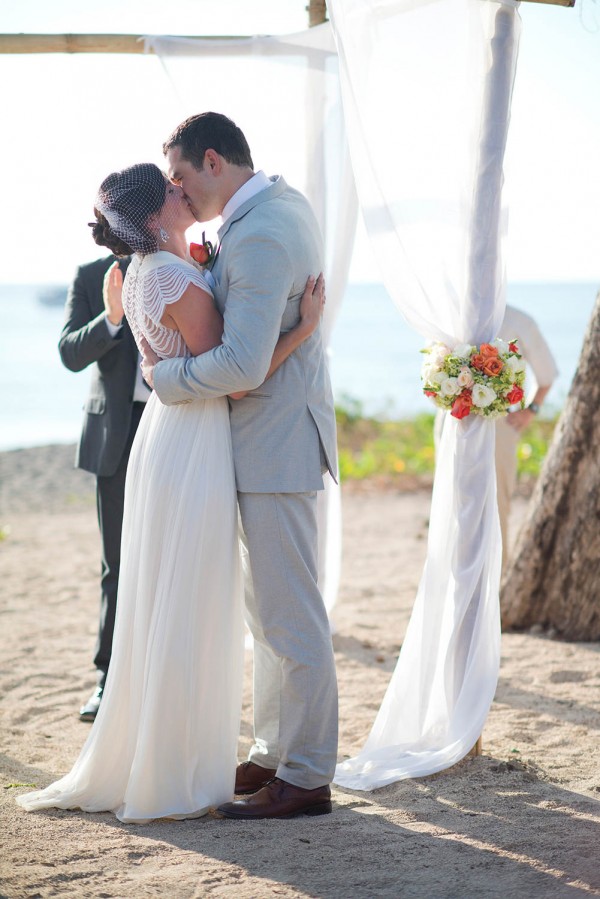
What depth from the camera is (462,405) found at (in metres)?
3.38

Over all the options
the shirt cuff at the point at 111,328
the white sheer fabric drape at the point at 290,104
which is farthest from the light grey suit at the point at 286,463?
the white sheer fabric drape at the point at 290,104

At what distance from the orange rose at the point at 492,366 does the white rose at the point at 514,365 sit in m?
0.03

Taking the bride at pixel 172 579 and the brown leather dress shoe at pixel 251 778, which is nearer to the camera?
the bride at pixel 172 579

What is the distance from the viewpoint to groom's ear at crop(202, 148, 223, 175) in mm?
2943

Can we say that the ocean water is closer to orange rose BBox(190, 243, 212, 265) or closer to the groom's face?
orange rose BBox(190, 243, 212, 265)

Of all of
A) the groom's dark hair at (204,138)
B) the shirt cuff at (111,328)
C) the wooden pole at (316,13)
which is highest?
the wooden pole at (316,13)

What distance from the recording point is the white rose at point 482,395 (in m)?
3.29

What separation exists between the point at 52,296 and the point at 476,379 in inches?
1863

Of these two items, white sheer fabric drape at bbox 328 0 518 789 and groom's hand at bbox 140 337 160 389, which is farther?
white sheer fabric drape at bbox 328 0 518 789

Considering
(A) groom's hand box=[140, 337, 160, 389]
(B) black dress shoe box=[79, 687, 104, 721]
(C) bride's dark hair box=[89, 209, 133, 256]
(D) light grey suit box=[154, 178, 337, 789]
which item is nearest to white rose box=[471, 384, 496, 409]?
(D) light grey suit box=[154, 178, 337, 789]

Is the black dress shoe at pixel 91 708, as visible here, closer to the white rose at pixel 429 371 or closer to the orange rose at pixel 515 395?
the white rose at pixel 429 371

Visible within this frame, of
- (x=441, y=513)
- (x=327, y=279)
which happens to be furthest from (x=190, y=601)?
(x=327, y=279)

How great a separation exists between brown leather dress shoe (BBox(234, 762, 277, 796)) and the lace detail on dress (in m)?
1.44

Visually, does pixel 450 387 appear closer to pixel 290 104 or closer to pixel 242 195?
pixel 242 195
